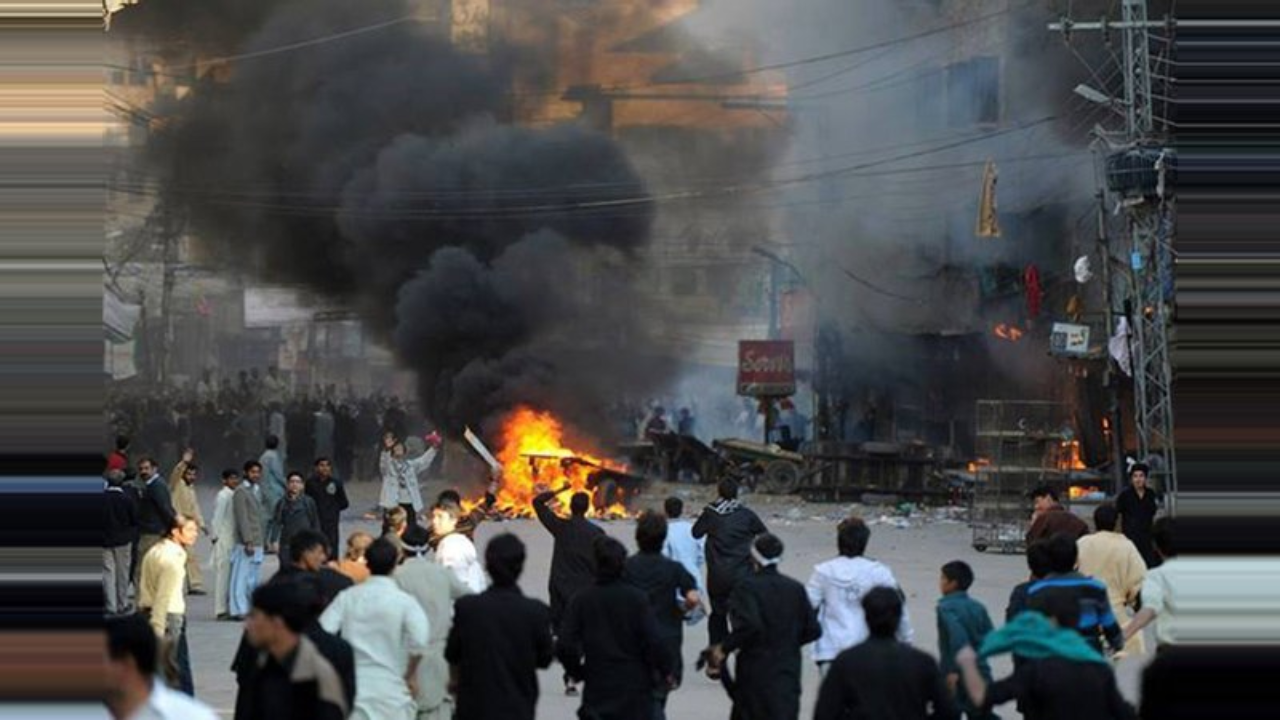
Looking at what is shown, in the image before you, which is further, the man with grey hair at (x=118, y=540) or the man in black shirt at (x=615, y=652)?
the man with grey hair at (x=118, y=540)

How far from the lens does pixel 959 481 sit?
33.8 metres

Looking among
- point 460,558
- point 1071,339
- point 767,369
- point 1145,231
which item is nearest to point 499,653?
point 460,558

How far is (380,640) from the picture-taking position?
8602 millimetres

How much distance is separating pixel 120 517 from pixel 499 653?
27.6 ft

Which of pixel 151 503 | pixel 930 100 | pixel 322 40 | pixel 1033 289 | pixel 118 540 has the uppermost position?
pixel 322 40

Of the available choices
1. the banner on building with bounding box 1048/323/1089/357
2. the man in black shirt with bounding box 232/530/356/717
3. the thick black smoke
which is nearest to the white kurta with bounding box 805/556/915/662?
the man in black shirt with bounding box 232/530/356/717

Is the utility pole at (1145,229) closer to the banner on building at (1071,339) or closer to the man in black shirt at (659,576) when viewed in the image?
the banner on building at (1071,339)

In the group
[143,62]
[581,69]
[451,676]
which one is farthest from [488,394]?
[451,676]

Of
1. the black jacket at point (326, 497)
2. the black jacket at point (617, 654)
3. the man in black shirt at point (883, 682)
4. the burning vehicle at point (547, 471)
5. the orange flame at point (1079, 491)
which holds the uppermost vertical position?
the man in black shirt at point (883, 682)

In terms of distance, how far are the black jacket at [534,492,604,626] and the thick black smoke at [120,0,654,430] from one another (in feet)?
79.4

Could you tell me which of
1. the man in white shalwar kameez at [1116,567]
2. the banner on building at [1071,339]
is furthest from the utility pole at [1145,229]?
the man in white shalwar kameez at [1116,567]

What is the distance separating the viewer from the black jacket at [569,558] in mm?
12680

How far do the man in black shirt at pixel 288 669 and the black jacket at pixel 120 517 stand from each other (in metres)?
9.45

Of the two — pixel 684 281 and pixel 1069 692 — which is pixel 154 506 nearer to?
pixel 1069 692
